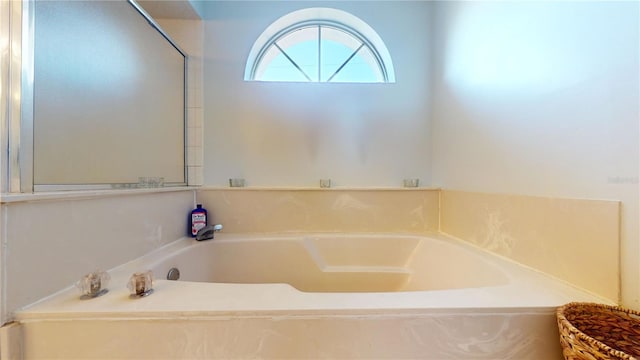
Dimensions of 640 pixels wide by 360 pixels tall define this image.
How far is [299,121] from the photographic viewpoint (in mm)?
1717

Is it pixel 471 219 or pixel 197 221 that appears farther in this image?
pixel 197 221

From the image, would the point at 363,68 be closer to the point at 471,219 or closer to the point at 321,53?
the point at 321,53

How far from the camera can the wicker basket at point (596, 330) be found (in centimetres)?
52

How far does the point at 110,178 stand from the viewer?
1.09m

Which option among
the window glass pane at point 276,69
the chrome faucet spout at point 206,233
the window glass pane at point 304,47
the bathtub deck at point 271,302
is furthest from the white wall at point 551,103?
the chrome faucet spout at point 206,233

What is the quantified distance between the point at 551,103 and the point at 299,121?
1.25 metres

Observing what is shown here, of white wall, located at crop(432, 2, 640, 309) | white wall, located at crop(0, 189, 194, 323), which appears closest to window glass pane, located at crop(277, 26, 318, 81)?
white wall, located at crop(432, 2, 640, 309)

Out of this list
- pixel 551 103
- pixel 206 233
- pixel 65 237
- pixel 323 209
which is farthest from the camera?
pixel 323 209

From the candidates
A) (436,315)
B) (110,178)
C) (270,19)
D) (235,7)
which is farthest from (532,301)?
(235,7)

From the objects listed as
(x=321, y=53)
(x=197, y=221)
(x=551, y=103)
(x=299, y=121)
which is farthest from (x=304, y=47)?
(x=551, y=103)

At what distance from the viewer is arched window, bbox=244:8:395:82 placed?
6.10 ft

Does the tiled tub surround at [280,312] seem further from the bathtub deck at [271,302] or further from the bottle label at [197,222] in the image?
the bottle label at [197,222]

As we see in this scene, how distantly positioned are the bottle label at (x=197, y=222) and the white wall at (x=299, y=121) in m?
0.26

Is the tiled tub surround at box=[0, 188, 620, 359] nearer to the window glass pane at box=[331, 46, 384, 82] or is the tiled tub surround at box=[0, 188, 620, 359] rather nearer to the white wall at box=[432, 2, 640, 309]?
the white wall at box=[432, 2, 640, 309]
